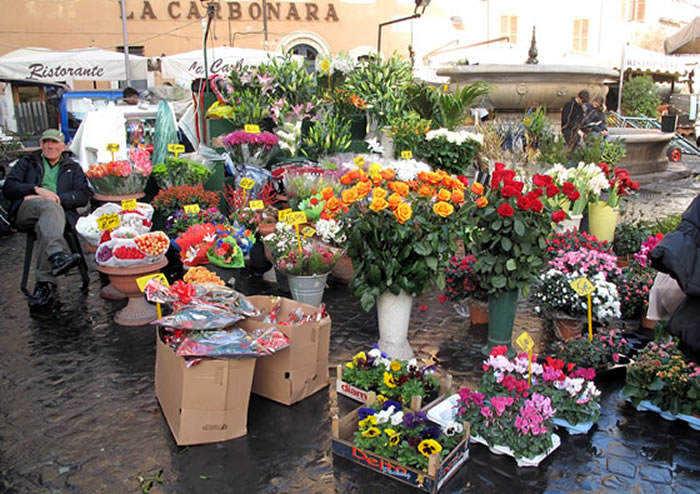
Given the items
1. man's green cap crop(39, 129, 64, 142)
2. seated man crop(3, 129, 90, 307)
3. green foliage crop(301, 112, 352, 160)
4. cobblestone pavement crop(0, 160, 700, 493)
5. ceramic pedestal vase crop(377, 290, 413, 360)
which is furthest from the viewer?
green foliage crop(301, 112, 352, 160)

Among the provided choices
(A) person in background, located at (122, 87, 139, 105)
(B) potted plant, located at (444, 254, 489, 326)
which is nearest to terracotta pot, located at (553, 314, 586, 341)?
(B) potted plant, located at (444, 254, 489, 326)

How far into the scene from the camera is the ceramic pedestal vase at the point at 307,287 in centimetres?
482

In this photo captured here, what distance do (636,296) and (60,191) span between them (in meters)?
5.10

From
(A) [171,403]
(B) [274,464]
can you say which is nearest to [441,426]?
(B) [274,464]

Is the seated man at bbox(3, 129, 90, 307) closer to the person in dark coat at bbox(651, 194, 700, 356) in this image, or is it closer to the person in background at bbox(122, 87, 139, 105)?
the person in dark coat at bbox(651, 194, 700, 356)

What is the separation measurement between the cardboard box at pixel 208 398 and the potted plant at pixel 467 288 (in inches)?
81.2

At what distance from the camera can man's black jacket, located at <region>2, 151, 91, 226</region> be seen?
5.50m

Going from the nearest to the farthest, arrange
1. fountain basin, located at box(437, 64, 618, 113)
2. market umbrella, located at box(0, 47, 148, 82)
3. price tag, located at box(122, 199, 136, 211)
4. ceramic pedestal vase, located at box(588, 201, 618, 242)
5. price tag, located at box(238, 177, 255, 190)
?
price tag, located at box(122, 199, 136, 211) < price tag, located at box(238, 177, 255, 190) < ceramic pedestal vase, located at box(588, 201, 618, 242) < fountain basin, located at box(437, 64, 618, 113) < market umbrella, located at box(0, 47, 148, 82)

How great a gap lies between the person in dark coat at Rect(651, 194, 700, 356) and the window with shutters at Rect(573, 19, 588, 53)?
29015 mm

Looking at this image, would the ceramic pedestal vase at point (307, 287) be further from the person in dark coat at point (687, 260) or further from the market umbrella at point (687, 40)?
the market umbrella at point (687, 40)

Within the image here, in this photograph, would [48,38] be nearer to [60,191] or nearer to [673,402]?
[60,191]

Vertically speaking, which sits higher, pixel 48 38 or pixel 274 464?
pixel 48 38

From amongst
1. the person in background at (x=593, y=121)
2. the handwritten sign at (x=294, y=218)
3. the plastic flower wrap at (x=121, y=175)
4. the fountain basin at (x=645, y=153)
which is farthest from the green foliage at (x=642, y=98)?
the handwritten sign at (x=294, y=218)

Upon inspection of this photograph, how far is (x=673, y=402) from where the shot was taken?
3.33m
